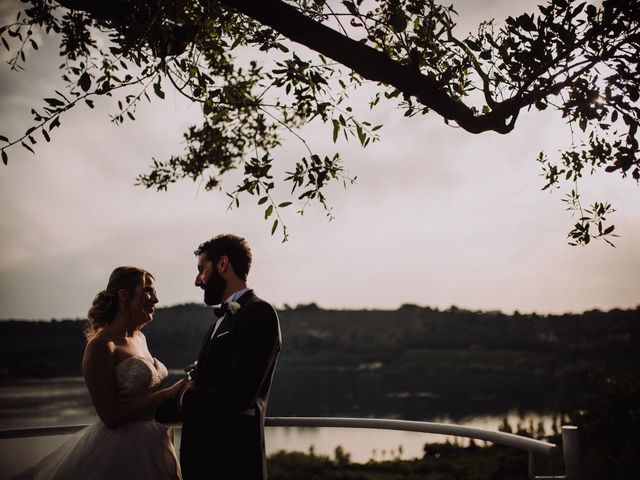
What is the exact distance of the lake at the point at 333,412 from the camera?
156 ft

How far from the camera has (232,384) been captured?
7.98ft

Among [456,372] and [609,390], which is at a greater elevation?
[609,390]

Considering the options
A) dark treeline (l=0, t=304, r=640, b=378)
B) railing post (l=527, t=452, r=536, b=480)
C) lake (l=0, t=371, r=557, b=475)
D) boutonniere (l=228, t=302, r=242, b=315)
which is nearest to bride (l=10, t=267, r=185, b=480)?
boutonniere (l=228, t=302, r=242, b=315)

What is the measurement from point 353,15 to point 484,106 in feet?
4.37

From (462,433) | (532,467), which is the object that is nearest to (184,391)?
(462,433)

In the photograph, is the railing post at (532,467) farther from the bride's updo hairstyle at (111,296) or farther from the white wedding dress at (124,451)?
the bride's updo hairstyle at (111,296)

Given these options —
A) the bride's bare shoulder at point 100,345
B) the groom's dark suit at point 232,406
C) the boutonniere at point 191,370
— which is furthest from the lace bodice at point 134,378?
the groom's dark suit at point 232,406

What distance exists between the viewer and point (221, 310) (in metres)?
2.83

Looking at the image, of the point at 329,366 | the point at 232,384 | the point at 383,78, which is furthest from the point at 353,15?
the point at 329,366

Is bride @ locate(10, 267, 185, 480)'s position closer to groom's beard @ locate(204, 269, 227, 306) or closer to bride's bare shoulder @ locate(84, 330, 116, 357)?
bride's bare shoulder @ locate(84, 330, 116, 357)

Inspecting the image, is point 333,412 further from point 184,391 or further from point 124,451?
point 184,391

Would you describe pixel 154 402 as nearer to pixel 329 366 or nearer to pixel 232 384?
pixel 232 384

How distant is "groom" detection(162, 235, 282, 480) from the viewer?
2463mm

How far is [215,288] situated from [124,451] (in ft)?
3.31
